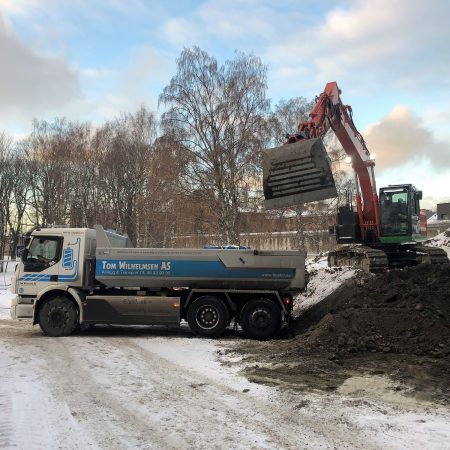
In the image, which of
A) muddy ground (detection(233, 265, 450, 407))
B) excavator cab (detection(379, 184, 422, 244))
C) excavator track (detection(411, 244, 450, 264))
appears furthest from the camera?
excavator cab (detection(379, 184, 422, 244))

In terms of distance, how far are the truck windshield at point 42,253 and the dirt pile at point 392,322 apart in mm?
5874

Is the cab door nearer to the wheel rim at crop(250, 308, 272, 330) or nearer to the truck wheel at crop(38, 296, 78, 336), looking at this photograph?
the truck wheel at crop(38, 296, 78, 336)

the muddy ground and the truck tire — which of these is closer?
the muddy ground

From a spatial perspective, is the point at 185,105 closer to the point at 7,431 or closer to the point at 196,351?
the point at 196,351

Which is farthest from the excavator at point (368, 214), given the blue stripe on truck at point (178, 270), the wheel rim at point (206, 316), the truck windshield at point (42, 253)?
the truck windshield at point (42, 253)

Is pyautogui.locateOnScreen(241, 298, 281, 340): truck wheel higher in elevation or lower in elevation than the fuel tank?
lower

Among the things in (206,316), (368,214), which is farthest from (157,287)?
(368,214)

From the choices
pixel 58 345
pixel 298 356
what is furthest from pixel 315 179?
pixel 58 345

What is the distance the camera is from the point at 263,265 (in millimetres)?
10898

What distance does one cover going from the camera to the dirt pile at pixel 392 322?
8.23 metres

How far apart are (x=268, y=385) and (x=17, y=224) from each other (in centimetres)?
5568

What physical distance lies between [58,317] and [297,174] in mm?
6383

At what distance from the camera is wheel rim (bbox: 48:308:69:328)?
36.6ft

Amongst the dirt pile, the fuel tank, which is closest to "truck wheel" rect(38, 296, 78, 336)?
the fuel tank
